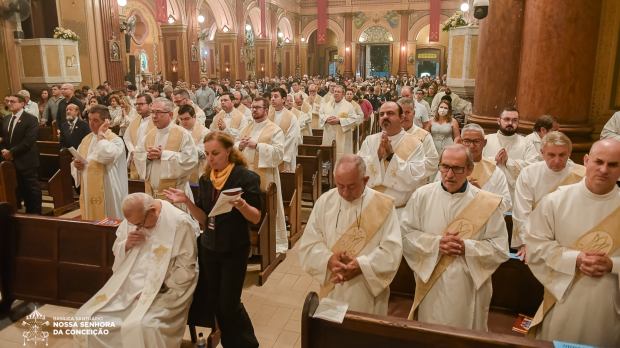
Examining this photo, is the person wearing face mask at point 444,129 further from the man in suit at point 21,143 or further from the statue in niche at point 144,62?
the statue in niche at point 144,62

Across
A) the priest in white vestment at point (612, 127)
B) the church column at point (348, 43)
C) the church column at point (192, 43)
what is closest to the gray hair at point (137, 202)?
the priest in white vestment at point (612, 127)

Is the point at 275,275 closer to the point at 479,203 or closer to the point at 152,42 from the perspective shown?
the point at 479,203

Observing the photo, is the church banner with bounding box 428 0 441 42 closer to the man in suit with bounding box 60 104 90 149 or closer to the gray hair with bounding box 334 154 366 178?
the man in suit with bounding box 60 104 90 149

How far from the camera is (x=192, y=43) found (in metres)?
20.8

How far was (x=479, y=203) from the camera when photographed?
300cm

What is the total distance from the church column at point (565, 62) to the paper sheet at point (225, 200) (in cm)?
444

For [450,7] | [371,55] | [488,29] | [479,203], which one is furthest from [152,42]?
[479,203]

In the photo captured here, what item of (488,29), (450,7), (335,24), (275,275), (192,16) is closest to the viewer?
(275,275)

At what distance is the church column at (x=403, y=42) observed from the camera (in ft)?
104

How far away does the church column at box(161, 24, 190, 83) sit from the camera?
66.5 feet

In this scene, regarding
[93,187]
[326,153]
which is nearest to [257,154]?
[93,187]

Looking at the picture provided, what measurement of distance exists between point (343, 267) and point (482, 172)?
2023 millimetres

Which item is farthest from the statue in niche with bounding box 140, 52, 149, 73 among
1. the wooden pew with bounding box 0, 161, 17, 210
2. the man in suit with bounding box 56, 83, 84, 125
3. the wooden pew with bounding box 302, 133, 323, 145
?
the wooden pew with bounding box 0, 161, 17, 210

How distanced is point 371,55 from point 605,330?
32.9 metres
